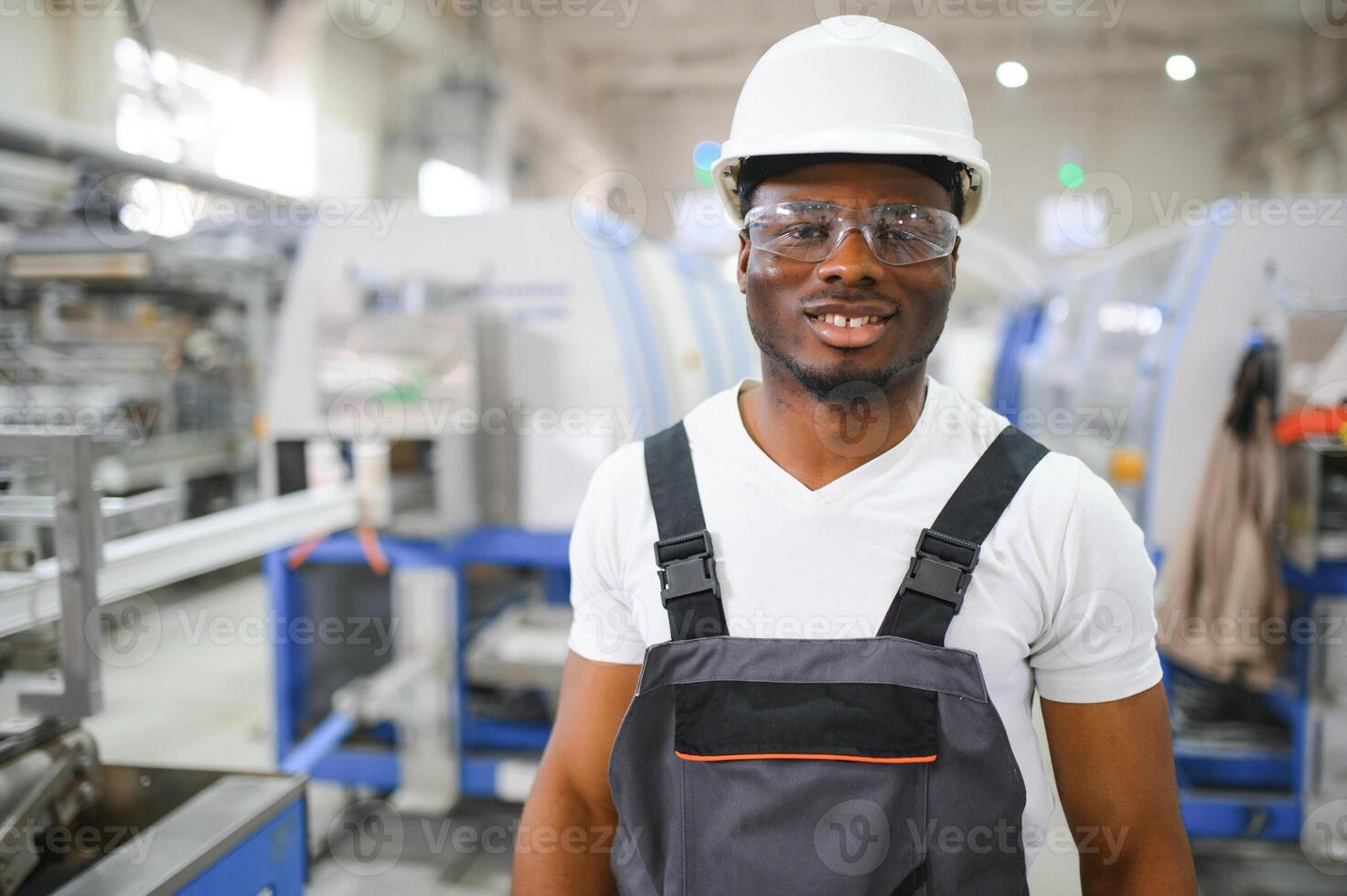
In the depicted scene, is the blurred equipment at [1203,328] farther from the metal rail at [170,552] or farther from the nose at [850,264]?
the metal rail at [170,552]

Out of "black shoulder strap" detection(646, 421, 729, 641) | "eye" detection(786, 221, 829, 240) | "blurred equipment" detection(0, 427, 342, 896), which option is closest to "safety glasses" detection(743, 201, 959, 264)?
"eye" detection(786, 221, 829, 240)

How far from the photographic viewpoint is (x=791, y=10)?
7.51m

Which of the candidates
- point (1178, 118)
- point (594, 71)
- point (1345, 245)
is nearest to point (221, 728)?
point (1345, 245)

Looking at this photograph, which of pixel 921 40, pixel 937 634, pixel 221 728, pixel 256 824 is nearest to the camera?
pixel 937 634

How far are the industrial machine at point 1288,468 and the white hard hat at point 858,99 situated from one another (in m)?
1.72

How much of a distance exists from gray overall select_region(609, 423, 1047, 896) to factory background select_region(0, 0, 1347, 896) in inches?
11.9

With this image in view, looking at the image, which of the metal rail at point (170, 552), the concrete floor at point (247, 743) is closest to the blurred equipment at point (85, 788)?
the metal rail at point (170, 552)

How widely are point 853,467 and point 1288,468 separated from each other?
1920 millimetres

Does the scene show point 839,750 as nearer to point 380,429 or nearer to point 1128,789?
point 1128,789

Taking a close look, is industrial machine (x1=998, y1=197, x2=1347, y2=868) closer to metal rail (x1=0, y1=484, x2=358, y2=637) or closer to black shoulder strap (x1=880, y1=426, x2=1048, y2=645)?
black shoulder strap (x1=880, y1=426, x2=1048, y2=645)

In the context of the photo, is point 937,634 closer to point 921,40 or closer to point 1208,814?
point 921,40

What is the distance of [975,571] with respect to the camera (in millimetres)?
1021

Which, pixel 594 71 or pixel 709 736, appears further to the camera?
pixel 594 71

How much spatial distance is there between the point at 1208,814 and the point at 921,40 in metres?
2.42
